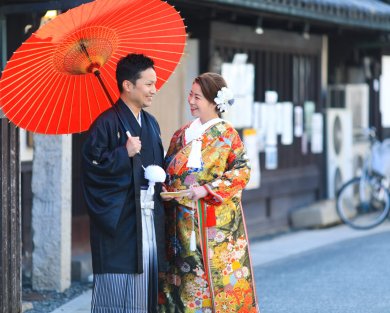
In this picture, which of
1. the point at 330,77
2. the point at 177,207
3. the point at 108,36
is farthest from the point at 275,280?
the point at 330,77

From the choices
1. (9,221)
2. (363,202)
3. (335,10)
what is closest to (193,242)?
(9,221)

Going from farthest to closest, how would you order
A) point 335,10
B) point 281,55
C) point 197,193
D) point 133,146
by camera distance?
point 281,55
point 335,10
point 197,193
point 133,146

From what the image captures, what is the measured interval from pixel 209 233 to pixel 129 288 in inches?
25.3

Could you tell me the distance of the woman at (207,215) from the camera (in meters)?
6.06

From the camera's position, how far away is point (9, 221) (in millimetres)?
6973

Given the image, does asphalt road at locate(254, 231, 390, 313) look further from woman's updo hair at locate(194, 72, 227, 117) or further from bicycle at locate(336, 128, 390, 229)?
woman's updo hair at locate(194, 72, 227, 117)

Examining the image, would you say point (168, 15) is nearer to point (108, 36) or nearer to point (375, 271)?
point (108, 36)

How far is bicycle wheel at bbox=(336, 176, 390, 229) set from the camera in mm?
13656

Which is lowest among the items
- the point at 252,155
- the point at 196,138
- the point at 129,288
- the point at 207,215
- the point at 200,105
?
the point at 129,288

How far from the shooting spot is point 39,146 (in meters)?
8.86

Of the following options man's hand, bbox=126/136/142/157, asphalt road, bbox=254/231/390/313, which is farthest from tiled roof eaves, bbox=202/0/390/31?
man's hand, bbox=126/136/142/157

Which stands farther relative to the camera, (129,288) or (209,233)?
(209,233)

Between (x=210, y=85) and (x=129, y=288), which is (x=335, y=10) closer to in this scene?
(x=210, y=85)

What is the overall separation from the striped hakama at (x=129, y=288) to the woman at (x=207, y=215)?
12.2 inches
